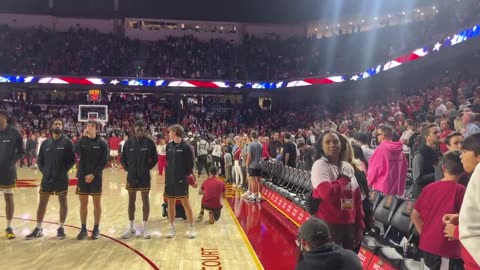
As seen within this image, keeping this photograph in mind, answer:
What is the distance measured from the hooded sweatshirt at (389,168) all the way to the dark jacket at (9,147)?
5.27 m

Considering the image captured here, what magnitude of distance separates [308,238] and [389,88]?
22.2m

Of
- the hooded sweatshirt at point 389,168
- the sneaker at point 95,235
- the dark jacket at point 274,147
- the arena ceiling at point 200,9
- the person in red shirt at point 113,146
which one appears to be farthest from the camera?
the arena ceiling at point 200,9

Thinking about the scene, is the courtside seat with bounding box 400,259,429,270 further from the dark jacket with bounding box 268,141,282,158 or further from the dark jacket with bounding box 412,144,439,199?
the dark jacket with bounding box 268,141,282,158

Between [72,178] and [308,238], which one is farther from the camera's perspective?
[72,178]

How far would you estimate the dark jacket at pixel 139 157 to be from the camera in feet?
23.1

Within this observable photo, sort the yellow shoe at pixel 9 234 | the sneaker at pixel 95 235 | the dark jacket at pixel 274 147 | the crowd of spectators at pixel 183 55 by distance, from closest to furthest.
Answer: the yellow shoe at pixel 9 234, the sneaker at pixel 95 235, the dark jacket at pixel 274 147, the crowd of spectators at pixel 183 55

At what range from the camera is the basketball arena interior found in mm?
3648

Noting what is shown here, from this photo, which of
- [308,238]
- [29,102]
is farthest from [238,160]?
[29,102]

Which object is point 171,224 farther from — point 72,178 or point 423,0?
point 423,0

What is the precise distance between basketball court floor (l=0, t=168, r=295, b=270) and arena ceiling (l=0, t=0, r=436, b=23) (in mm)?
24418

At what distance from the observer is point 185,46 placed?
31500 mm

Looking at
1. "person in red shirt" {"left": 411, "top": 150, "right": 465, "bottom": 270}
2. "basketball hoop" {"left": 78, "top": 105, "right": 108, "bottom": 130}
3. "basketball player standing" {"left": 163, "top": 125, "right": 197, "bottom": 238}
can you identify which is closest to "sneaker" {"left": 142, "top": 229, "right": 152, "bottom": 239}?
"basketball player standing" {"left": 163, "top": 125, "right": 197, "bottom": 238}

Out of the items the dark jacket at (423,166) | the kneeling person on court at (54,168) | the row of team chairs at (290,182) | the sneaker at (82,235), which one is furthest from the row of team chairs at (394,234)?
the kneeling person on court at (54,168)

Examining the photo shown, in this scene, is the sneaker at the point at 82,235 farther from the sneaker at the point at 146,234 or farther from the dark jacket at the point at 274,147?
the dark jacket at the point at 274,147
